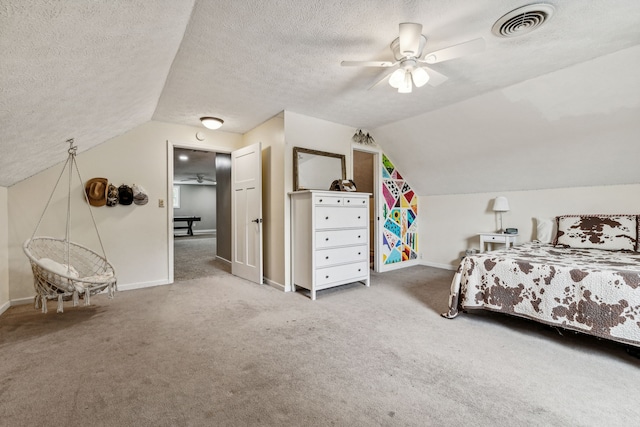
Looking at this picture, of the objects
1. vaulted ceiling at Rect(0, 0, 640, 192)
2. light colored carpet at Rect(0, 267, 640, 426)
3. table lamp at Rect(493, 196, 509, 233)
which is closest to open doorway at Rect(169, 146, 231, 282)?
vaulted ceiling at Rect(0, 0, 640, 192)

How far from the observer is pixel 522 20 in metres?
1.93

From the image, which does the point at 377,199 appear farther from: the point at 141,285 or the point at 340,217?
the point at 141,285

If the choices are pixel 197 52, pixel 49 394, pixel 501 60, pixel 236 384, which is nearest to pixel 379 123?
pixel 501 60

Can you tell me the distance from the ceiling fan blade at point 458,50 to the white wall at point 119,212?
3435mm

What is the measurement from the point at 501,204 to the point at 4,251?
6.21 metres

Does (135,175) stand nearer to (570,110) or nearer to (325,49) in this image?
(325,49)

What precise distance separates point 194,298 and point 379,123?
3.50 metres

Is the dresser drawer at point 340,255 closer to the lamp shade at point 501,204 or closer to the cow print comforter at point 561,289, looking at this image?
the cow print comforter at point 561,289

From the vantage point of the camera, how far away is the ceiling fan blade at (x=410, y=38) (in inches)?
75.7

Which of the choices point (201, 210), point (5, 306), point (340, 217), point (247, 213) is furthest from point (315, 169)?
point (201, 210)

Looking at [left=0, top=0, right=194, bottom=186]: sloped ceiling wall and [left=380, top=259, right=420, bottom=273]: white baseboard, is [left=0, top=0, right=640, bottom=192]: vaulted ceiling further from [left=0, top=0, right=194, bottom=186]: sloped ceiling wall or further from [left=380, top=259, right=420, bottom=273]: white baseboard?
[left=380, top=259, right=420, bottom=273]: white baseboard

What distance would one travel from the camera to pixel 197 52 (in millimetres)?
2318

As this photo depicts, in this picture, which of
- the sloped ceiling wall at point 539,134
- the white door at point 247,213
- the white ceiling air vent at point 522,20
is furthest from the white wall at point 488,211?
the white door at point 247,213

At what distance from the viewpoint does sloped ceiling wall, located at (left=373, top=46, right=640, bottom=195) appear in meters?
2.71
